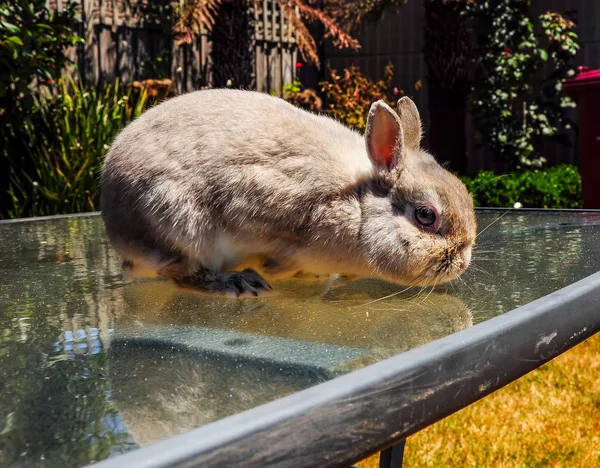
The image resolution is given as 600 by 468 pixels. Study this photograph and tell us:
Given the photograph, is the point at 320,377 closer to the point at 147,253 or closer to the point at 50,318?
the point at 50,318

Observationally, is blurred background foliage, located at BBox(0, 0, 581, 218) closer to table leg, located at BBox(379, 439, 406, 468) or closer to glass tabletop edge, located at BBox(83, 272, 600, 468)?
table leg, located at BBox(379, 439, 406, 468)

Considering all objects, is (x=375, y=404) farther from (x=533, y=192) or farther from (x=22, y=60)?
(x=533, y=192)

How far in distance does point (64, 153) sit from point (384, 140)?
14.6ft

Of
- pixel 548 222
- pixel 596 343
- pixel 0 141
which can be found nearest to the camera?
pixel 548 222

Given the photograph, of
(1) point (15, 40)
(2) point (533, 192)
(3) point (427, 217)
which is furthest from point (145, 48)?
(3) point (427, 217)

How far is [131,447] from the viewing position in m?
0.80

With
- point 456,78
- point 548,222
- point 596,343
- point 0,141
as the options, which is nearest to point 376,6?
point 456,78

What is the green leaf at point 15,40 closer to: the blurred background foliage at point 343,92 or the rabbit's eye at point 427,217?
the blurred background foliage at point 343,92

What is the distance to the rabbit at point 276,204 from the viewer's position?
5.73 ft

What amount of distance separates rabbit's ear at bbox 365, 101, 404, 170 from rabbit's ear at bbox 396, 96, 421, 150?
15 cm

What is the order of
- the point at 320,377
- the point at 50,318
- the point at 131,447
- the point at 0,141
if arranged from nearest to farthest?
1. the point at 131,447
2. the point at 320,377
3. the point at 50,318
4. the point at 0,141

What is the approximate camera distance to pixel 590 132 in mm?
5141

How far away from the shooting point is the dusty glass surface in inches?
35.3

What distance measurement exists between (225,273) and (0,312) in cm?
52
